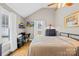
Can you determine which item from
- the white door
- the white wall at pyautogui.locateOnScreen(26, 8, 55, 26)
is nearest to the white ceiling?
the white wall at pyautogui.locateOnScreen(26, 8, 55, 26)

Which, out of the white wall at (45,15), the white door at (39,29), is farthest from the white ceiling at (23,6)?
the white door at (39,29)

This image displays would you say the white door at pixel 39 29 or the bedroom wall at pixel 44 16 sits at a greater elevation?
the bedroom wall at pixel 44 16

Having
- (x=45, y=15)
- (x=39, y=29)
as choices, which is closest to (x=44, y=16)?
(x=45, y=15)

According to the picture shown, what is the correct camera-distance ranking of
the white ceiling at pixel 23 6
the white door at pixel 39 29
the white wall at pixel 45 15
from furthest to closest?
the white wall at pixel 45 15, the white door at pixel 39 29, the white ceiling at pixel 23 6

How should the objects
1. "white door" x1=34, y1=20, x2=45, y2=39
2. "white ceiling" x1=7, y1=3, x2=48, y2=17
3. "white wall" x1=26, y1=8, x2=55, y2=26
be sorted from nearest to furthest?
"white ceiling" x1=7, y1=3, x2=48, y2=17, "white door" x1=34, y1=20, x2=45, y2=39, "white wall" x1=26, y1=8, x2=55, y2=26

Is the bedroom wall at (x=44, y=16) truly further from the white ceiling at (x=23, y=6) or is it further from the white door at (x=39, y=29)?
the white ceiling at (x=23, y=6)

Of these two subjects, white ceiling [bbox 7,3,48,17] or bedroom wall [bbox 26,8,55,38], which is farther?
bedroom wall [bbox 26,8,55,38]

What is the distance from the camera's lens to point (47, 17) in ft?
21.6

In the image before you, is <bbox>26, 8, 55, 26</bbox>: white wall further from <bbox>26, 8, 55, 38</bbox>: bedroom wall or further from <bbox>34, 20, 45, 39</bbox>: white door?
<bbox>34, 20, 45, 39</bbox>: white door

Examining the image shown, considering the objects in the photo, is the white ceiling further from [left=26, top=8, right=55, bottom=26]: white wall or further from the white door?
the white door

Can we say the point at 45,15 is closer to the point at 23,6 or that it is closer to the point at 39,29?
the point at 39,29

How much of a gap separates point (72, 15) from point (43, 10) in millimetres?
2711

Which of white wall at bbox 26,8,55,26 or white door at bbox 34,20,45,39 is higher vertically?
white wall at bbox 26,8,55,26

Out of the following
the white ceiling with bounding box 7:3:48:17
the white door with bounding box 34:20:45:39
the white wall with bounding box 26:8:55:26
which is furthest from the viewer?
the white wall with bounding box 26:8:55:26
